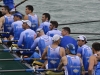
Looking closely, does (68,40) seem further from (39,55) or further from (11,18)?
(11,18)

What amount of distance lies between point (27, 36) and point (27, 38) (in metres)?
0.05

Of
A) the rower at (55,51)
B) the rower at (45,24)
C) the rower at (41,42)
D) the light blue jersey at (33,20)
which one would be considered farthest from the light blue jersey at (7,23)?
the rower at (55,51)

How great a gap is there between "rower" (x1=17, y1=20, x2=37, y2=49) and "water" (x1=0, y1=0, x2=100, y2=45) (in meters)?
8.24

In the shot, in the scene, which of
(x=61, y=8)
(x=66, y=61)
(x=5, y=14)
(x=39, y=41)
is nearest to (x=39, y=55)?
(x=39, y=41)

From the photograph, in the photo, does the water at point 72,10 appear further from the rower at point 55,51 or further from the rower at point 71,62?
the rower at point 71,62

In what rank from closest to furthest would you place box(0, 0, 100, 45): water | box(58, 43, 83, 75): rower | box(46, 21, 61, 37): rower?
box(58, 43, 83, 75): rower
box(46, 21, 61, 37): rower
box(0, 0, 100, 45): water

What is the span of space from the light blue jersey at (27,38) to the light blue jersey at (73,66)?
6.97 feet

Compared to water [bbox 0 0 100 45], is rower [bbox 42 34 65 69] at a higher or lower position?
higher

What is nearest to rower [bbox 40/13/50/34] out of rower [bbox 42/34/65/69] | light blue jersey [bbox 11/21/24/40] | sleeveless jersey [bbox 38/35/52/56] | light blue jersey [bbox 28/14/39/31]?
light blue jersey [bbox 28/14/39/31]

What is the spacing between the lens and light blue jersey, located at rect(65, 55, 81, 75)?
26.3 ft

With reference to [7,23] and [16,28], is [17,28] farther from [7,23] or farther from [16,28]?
[7,23]

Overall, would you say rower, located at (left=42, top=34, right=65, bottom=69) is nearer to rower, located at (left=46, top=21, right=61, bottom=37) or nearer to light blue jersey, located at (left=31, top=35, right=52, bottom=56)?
light blue jersey, located at (left=31, top=35, right=52, bottom=56)

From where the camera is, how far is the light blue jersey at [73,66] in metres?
8.02

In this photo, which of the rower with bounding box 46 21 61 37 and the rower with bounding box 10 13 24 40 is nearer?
the rower with bounding box 46 21 61 37
